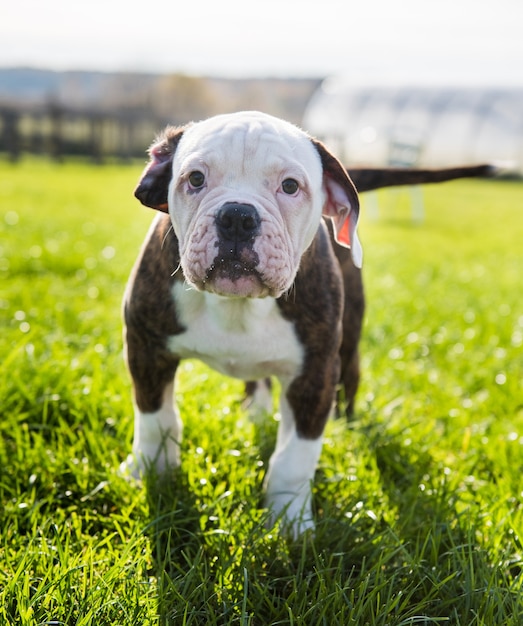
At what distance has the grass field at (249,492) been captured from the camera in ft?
6.35

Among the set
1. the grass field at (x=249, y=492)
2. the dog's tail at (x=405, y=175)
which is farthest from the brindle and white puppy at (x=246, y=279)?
the dog's tail at (x=405, y=175)

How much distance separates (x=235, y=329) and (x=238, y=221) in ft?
1.65

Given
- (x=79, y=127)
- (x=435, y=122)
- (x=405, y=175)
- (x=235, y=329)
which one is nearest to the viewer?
(x=235, y=329)

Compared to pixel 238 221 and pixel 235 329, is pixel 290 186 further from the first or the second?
pixel 235 329

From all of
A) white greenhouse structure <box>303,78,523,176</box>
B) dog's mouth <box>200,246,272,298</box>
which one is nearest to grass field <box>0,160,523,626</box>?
dog's mouth <box>200,246,272,298</box>

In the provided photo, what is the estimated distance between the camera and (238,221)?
1.87 metres

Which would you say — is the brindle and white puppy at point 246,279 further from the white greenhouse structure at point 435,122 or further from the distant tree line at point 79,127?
the white greenhouse structure at point 435,122

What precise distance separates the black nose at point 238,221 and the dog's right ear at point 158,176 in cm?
34

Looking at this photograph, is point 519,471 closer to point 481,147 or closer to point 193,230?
point 193,230

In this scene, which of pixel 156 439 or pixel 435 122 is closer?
pixel 156 439

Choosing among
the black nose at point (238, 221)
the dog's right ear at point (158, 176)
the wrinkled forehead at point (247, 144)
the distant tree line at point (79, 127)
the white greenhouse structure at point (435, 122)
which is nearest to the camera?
the black nose at point (238, 221)

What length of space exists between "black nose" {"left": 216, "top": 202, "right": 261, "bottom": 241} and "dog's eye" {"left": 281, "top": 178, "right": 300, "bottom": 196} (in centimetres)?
18

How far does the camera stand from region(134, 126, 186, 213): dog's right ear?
2143 millimetres

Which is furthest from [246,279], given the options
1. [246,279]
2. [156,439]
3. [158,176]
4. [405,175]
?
[405,175]
